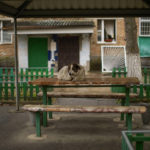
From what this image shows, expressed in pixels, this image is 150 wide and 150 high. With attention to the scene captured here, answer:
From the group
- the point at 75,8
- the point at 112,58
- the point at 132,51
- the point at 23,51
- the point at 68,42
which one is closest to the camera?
the point at 75,8

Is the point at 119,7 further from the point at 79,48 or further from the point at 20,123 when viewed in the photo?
the point at 79,48

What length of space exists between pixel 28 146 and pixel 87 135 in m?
1.23

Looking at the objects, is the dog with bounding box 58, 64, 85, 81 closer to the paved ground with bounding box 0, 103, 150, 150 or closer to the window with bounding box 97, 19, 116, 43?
the paved ground with bounding box 0, 103, 150, 150

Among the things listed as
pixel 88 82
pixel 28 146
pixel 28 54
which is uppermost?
pixel 28 54

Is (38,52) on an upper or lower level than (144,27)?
lower

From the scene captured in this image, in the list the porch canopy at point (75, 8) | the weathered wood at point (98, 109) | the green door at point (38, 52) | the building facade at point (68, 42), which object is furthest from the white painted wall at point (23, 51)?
the weathered wood at point (98, 109)

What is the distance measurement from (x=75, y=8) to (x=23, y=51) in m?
14.4

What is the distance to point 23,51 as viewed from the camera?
20859 millimetres

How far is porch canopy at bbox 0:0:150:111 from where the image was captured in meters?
6.71

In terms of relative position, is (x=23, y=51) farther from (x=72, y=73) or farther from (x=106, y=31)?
(x=72, y=73)

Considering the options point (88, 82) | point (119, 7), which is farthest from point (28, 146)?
point (119, 7)

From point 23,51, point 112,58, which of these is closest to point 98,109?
point 112,58

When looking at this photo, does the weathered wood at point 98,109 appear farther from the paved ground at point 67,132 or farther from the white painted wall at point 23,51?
the white painted wall at point 23,51

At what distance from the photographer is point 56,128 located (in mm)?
6117
